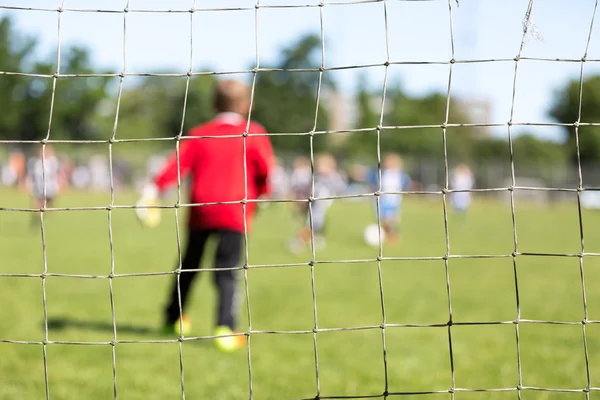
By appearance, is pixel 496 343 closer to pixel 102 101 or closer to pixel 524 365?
pixel 524 365

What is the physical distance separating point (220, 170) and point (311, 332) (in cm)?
209

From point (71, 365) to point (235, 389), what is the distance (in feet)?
3.30

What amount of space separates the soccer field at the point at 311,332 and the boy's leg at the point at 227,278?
23 cm

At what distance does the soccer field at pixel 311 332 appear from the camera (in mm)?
3561

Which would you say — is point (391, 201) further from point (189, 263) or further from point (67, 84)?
point (67, 84)

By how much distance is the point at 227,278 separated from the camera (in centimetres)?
450

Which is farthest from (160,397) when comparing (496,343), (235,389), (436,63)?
(496,343)

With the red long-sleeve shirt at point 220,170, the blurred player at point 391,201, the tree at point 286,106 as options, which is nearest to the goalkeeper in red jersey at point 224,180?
the red long-sleeve shirt at point 220,170

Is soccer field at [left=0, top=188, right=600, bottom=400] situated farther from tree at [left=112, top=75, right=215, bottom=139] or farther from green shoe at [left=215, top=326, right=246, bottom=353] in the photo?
tree at [left=112, top=75, right=215, bottom=139]

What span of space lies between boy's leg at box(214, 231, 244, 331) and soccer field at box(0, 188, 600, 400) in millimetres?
234

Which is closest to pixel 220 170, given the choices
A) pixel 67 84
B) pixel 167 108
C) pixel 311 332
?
pixel 67 84

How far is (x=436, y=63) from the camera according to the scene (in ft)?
8.60

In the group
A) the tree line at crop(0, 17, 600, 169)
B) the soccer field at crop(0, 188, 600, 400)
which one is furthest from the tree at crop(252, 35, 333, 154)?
the soccer field at crop(0, 188, 600, 400)

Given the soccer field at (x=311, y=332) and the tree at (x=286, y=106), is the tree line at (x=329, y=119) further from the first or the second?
the soccer field at (x=311, y=332)
